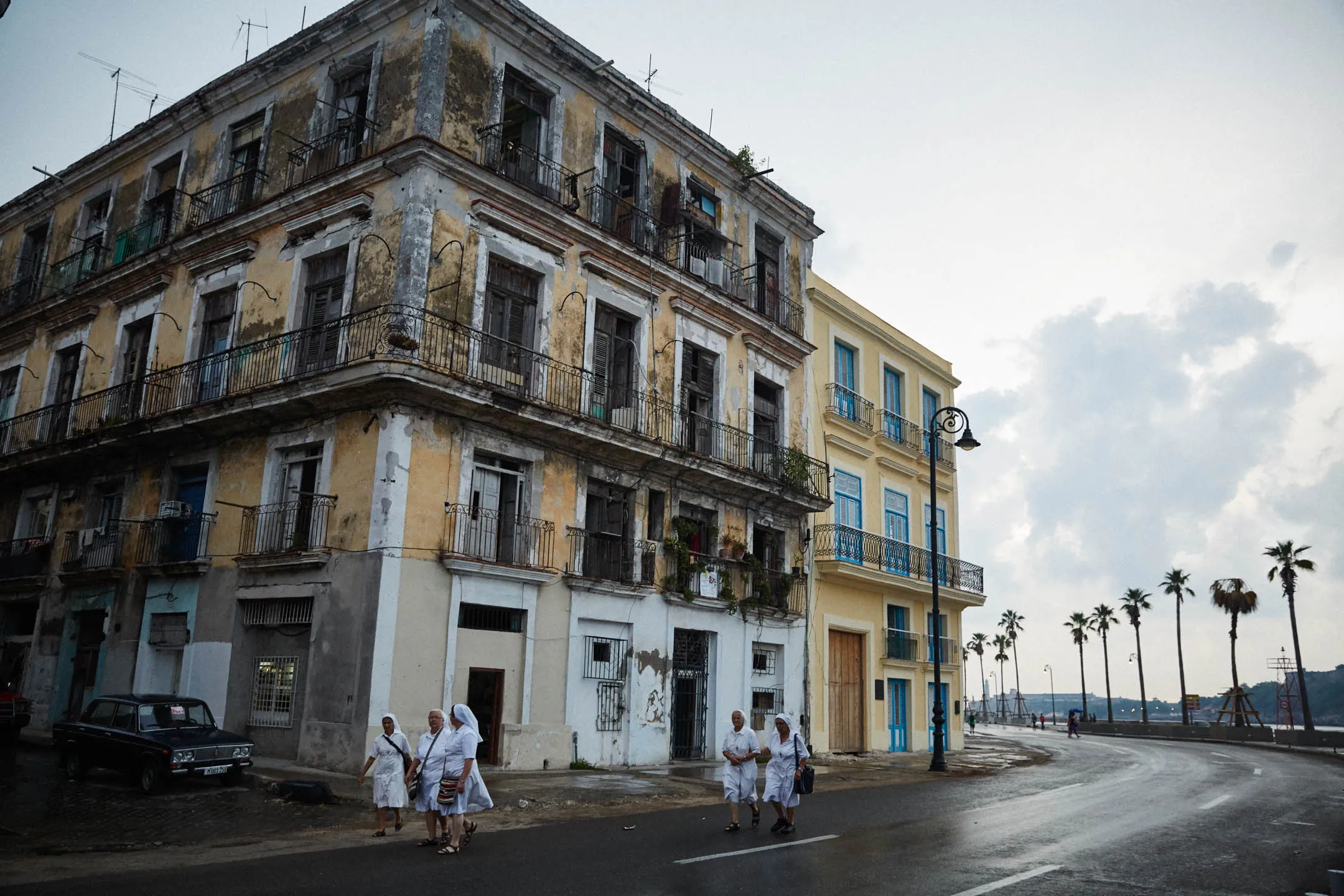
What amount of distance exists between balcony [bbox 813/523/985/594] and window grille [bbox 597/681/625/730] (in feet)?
28.7

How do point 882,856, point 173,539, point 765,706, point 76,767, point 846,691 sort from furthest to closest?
1. point 846,691
2. point 765,706
3. point 173,539
4. point 76,767
5. point 882,856

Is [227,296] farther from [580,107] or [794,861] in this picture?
[794,861]

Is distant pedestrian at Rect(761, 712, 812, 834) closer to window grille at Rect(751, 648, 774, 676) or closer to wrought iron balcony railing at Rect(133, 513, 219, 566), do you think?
window grille at Rect(751, 648, 774, 676)

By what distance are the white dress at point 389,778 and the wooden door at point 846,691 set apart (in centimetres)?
1830

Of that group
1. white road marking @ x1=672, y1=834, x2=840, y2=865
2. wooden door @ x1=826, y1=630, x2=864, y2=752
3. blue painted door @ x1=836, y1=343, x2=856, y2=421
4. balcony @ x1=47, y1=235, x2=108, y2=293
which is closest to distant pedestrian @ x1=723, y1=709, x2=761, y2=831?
white road marking @ x1=672, y1=834, x2=840, y2=865

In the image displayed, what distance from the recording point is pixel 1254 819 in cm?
1384

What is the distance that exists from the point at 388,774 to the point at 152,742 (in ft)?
17.4

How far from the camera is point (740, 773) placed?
1230 cm

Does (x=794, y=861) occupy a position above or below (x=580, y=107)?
below

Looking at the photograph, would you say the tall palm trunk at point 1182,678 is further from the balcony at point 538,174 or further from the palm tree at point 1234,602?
Answer: the balcony at point 538,174

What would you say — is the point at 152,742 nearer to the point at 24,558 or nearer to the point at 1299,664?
the point at 24,558

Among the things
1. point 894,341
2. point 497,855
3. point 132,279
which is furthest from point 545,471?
point 894,341

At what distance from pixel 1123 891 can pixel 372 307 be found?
15.3m

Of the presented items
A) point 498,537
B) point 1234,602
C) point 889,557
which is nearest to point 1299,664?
point 1234,602
